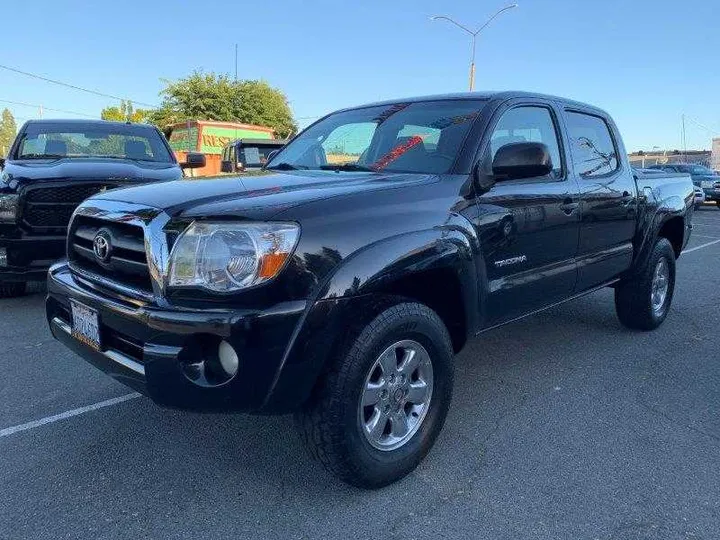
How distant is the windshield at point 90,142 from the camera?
6500 millimetres

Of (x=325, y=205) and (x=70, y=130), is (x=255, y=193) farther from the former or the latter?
(x=70, y=130)

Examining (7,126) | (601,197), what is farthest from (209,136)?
(7,126)

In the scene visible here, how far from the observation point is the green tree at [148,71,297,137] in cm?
3422

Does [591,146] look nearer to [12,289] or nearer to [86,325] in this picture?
[86,325]

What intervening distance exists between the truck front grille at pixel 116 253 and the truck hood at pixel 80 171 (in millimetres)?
2761

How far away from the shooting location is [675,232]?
536cm

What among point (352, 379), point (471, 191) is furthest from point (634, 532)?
point (471, 191)

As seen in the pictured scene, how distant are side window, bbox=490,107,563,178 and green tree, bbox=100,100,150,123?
37725 mm

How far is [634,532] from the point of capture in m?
2.29

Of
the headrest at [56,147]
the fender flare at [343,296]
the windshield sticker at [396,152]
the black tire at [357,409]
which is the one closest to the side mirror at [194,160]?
the headrest at [56,147]

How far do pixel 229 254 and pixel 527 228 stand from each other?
70.4 inches

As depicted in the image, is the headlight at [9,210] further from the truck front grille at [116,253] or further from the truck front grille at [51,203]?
the truck front grille at [116,253]

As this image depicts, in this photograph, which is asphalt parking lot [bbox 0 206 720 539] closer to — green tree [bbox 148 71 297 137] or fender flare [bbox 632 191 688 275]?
fender flare [bbox 632 191 688 275]

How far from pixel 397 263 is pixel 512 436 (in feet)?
4.09
